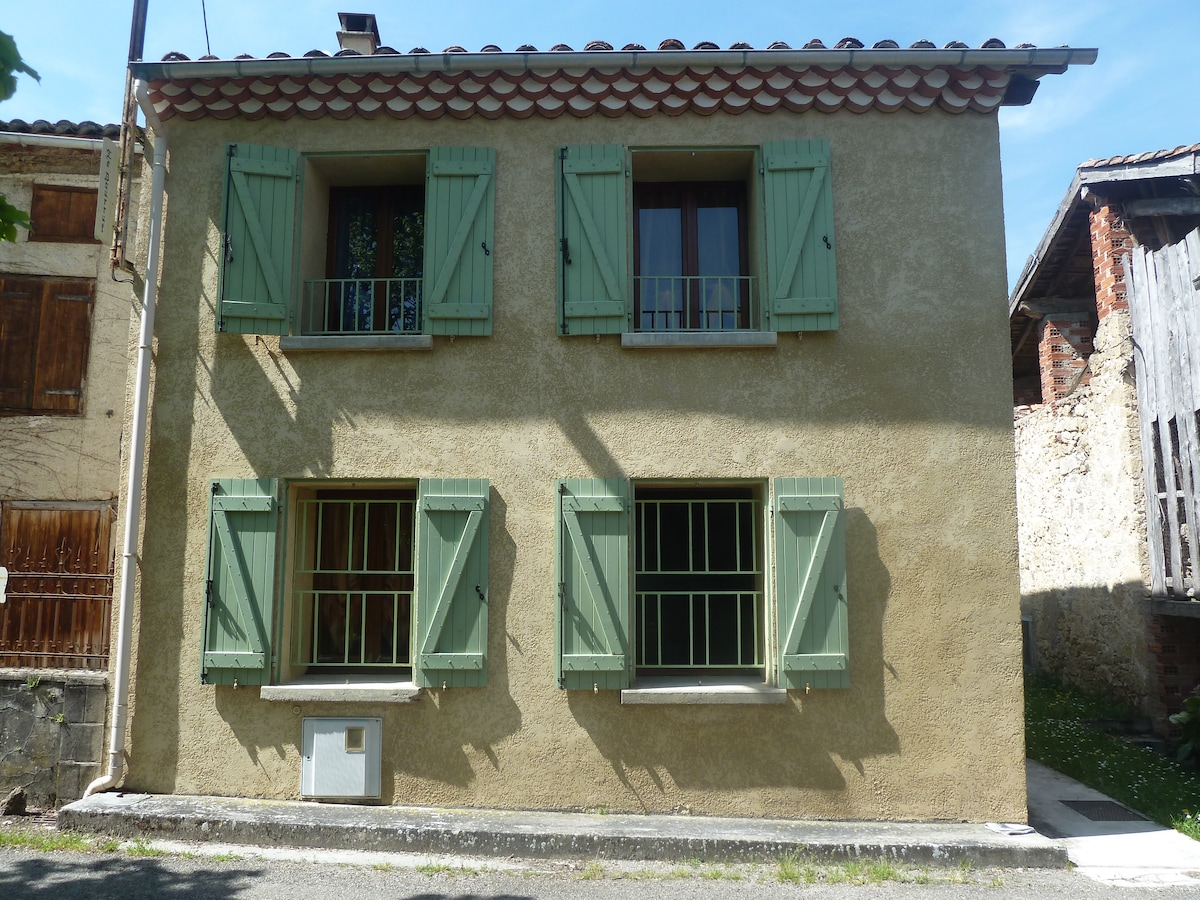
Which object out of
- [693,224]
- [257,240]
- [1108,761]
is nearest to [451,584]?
[257,240]

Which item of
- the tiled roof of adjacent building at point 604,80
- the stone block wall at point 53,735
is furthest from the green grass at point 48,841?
the tiled roof of adjacent building at point 604,80

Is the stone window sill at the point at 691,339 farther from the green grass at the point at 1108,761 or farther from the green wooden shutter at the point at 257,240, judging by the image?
the green grass at the point at 1108,761

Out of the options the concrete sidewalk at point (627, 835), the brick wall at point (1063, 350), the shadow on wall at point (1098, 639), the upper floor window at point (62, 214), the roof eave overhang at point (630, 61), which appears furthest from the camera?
the brick wall at point (1063, 350)

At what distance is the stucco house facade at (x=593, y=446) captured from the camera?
6.05 metres

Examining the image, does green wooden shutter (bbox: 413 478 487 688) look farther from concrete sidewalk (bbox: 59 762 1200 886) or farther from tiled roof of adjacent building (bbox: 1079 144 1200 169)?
tiled roof of adjacent building (bbox: 1079 144 1200 169)

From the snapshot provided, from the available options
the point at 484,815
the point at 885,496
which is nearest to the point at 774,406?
the point at 885,496

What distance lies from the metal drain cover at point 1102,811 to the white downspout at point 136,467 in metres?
6.85

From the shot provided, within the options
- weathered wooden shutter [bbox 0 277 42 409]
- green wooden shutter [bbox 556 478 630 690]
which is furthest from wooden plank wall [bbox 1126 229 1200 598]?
weathered wooden shutter [bbox 0 277 42 409]

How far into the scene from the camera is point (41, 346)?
8.38m

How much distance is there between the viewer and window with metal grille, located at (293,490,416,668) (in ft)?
22.1

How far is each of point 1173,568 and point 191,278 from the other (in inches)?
357

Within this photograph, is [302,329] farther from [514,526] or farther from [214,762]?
[214,762]

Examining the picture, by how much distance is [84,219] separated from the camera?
8.51 m

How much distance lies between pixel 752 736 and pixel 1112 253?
7016 millimetres
